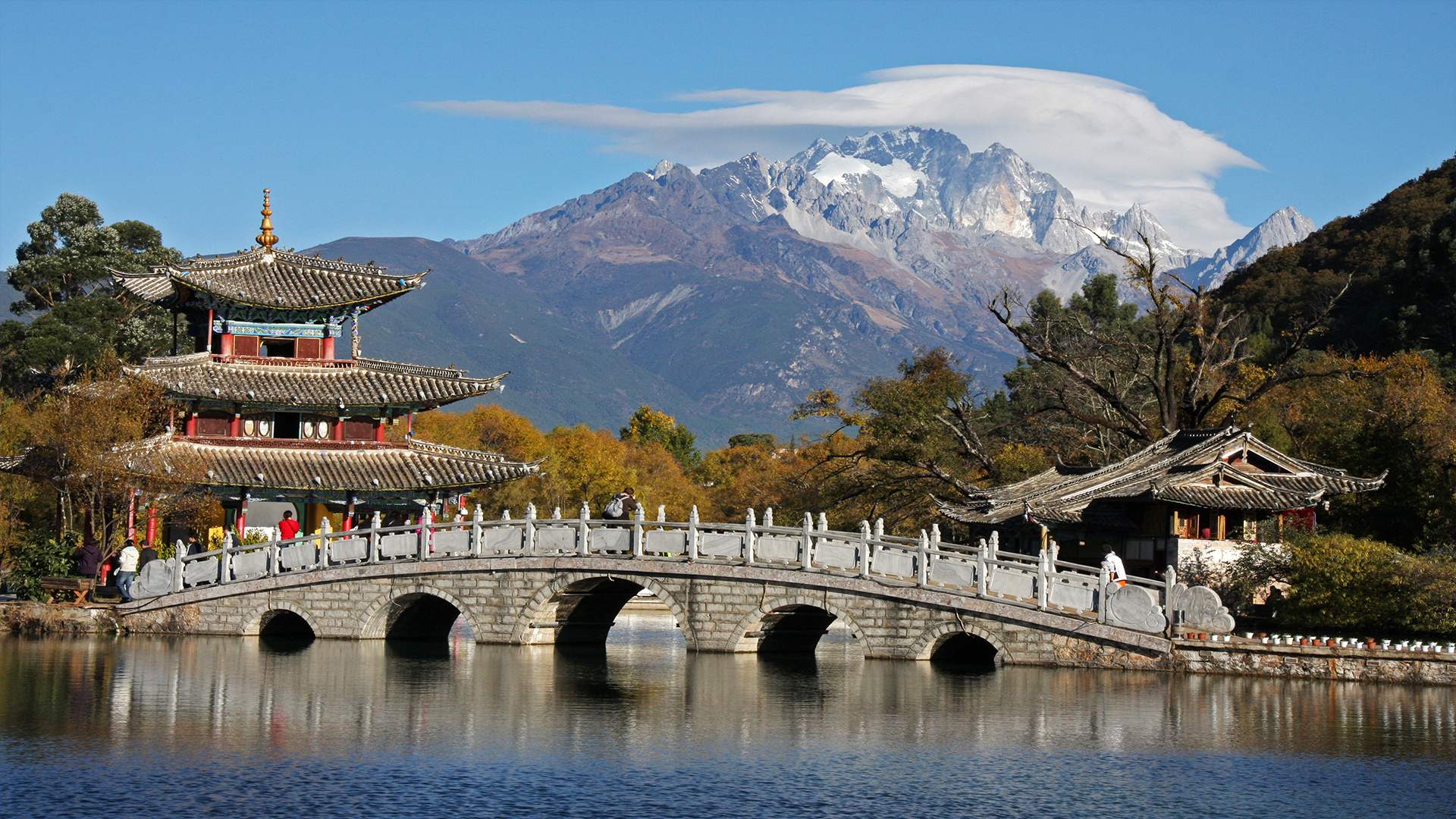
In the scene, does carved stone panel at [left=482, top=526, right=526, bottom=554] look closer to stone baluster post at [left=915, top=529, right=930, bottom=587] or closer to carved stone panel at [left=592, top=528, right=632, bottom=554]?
carved stone panel at [left=592, top=528, right=632, bottom=554]

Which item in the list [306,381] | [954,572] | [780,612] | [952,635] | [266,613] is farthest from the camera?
[306,381]

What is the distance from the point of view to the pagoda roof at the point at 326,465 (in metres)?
41.2

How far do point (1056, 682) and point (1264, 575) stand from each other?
879 cm

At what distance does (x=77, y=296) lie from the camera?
71.1 meters

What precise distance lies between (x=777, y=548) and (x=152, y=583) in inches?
597

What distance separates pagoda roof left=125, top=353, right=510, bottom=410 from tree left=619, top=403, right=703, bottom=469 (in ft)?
230

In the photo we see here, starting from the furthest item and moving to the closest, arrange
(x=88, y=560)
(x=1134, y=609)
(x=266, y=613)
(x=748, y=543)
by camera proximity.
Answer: (x=88, y=560) < (x=266, y=613) < (x=748, y=543) < (x=1134, y=609)

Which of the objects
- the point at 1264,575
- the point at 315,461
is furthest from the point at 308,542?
the point at 1264,575

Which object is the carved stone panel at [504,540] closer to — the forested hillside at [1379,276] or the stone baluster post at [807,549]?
the stone baluster post at [807,549]

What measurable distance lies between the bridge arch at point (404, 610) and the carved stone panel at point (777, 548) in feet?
22.8

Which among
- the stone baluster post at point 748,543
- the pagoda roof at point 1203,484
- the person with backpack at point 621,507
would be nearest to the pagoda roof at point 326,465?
the person with backpack at point 621,507

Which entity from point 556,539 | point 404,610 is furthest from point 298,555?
point 556,539

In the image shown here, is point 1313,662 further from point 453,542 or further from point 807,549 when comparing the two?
point 453,542

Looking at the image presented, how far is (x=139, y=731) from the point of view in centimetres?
2075
